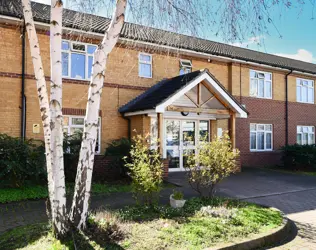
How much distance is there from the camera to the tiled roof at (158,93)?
10.7 meters

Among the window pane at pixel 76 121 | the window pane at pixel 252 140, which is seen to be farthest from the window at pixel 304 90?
the window pane at pixel 76 121

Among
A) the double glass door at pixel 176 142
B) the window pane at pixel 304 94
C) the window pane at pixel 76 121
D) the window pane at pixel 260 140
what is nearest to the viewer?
the window pane at pixel 76 121

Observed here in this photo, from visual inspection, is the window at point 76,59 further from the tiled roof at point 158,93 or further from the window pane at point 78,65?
the tiled roof at point 158,93

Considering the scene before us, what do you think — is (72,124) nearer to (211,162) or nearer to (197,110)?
(197,110)

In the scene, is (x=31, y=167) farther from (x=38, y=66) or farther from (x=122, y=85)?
(x=122, y=85)

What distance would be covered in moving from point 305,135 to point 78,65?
1409cm

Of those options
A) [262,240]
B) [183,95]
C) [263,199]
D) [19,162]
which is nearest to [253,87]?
[183,95]

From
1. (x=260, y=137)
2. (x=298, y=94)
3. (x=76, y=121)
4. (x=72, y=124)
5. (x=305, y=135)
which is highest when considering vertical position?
(x=298, y=94)

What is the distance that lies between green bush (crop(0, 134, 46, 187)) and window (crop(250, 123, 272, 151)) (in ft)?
36.8

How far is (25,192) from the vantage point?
8.09 metres

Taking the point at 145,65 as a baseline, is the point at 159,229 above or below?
below

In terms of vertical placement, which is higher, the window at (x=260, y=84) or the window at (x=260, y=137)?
the window at (x=260, y=84)

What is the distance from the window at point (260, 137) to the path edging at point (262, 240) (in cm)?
1109

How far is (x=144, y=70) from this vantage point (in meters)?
13.1
